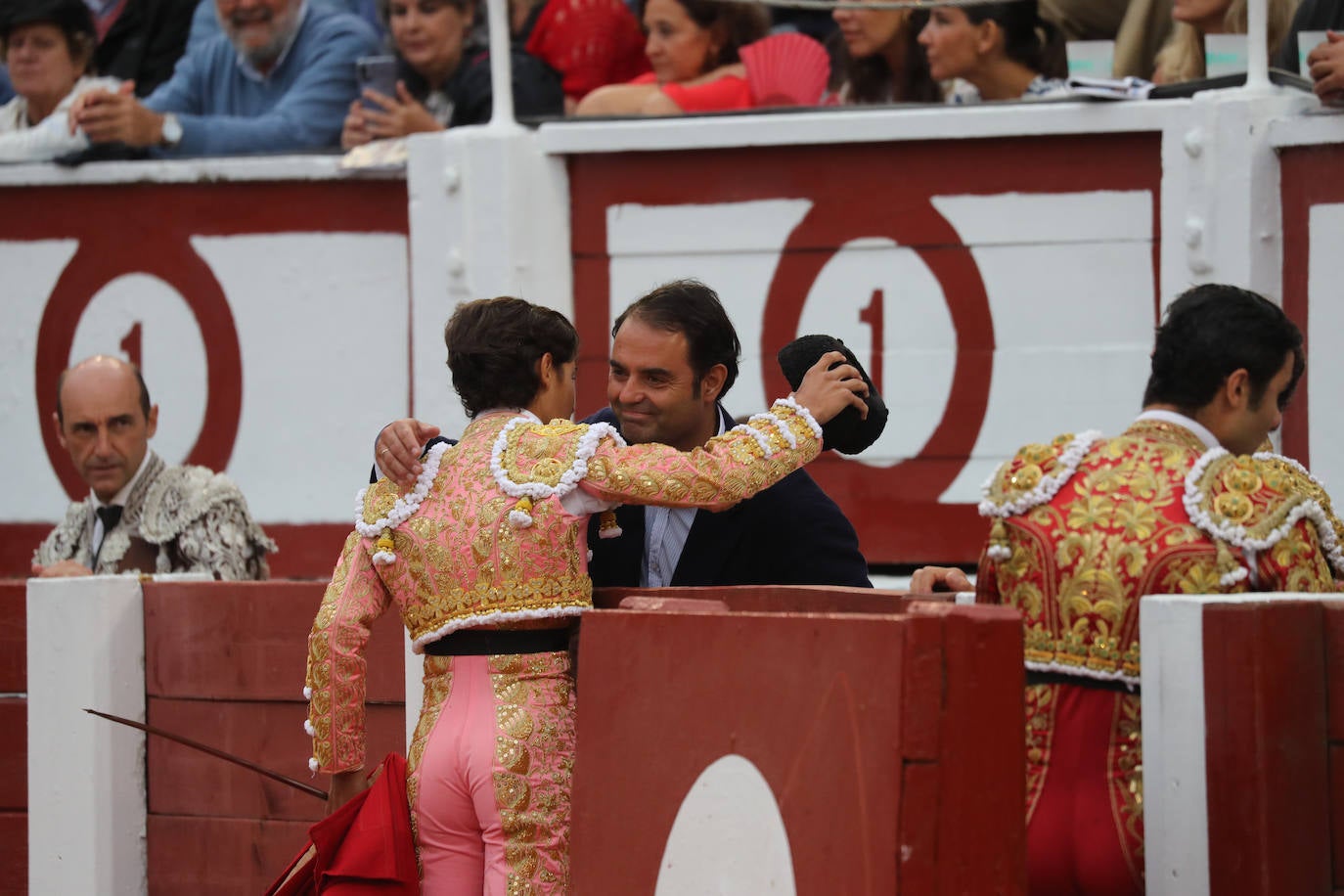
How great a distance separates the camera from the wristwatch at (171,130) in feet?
19.4

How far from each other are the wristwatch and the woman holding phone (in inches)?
123

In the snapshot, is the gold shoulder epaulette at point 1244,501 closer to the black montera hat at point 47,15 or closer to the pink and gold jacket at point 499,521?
the pink and gold jacket at point 499,521

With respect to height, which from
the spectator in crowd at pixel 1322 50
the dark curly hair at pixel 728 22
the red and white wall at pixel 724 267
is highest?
the dark curly hair at pixel 728 22

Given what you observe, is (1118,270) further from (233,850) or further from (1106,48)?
(233,850)

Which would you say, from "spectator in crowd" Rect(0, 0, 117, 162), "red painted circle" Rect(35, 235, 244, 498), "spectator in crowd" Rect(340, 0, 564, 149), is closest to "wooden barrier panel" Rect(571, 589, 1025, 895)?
"spectator in crowd" Rect(340, 0, 564, 149)

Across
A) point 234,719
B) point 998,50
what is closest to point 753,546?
point 234,719

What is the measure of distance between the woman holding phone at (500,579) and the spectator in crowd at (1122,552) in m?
0.37

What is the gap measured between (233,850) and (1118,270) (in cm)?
253

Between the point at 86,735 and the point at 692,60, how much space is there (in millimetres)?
2354

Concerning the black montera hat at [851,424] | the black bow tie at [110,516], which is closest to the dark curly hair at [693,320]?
the black montera hat at [851,424]

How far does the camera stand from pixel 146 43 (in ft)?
20.8

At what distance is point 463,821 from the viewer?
2.98m

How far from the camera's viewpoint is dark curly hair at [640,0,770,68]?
5.35 meters

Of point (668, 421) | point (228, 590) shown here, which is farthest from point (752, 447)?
point (228, 590)
